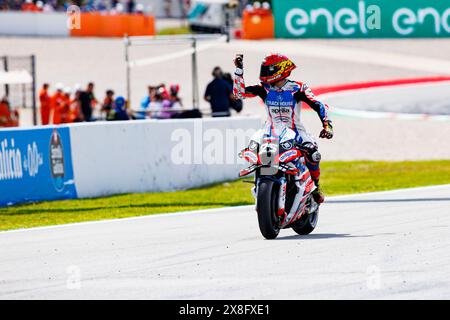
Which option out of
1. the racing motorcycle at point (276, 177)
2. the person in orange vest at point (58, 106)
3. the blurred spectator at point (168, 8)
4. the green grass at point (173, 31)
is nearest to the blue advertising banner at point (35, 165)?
the racing motorcycle at point (276, 177)

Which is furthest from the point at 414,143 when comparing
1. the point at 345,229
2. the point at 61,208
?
the point at 345,229

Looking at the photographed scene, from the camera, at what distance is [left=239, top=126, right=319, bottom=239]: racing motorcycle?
978 cm

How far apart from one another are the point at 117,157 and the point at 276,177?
7255 millimetres

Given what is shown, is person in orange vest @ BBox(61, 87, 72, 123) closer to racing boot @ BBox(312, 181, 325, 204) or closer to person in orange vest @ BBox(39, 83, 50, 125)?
person in orange vest @ BBox(39, 83, 50, 125)

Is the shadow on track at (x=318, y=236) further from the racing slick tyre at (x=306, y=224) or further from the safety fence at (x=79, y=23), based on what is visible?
the safety fence at (x=79, y=23)

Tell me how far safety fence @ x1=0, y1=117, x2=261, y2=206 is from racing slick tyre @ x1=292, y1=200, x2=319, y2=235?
5.91 metres

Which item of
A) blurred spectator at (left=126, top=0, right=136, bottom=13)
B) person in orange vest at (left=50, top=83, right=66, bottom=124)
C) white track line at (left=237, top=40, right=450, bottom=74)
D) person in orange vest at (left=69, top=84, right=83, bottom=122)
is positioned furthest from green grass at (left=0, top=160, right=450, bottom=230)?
blurred spectator at (left=126, top=0, right=136, bottom=13)

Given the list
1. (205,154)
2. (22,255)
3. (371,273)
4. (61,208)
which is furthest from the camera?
(205,154)

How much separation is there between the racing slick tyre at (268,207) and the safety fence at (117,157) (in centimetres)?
637

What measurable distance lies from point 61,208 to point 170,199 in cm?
164

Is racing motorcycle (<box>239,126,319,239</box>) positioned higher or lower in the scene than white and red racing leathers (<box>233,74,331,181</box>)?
lower

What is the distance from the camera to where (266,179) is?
32.1 ft

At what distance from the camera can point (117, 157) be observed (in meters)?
16.8
